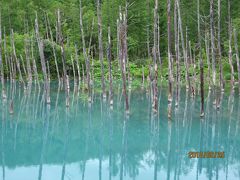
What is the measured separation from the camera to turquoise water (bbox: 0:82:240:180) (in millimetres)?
8164

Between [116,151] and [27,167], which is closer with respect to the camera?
[27,167]

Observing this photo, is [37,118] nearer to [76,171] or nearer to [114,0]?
[76,171]

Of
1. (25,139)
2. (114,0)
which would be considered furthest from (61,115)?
(114,0)

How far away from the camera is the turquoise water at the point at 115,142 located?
8164 mm

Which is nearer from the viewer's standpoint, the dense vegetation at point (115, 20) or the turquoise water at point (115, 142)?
the turquoise water at point (115, 142)

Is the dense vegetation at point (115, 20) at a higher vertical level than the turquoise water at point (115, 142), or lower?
higher

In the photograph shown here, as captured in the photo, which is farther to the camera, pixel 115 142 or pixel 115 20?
pixel 115 20

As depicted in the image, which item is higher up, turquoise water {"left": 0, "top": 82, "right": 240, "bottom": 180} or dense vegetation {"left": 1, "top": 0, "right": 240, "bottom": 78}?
dense vegetation {"left": 1, "top": 0, "right": 240, "bottom": 78}

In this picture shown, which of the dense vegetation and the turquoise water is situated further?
the dense vegetation

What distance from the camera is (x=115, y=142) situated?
11.0 meters

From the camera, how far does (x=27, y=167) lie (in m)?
8.48

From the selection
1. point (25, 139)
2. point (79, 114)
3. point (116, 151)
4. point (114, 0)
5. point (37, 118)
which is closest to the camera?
point (116, 151)

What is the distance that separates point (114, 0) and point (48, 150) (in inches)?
1255

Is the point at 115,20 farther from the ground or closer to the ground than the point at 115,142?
farther from the ground
